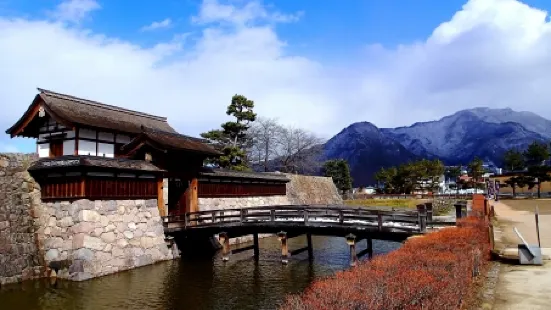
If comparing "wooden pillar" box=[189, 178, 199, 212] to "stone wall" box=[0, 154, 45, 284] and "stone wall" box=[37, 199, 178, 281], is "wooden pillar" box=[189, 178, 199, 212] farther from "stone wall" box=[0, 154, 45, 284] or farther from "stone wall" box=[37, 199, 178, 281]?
"stone wall" box=[0, 154, 45, 284]

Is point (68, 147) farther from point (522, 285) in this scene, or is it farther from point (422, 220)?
point (522, 285)

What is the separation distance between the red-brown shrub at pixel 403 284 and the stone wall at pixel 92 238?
14330 mm

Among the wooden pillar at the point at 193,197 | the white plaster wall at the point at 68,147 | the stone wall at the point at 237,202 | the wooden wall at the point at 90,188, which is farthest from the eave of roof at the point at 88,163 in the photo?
the stone wall at the point at 237,202

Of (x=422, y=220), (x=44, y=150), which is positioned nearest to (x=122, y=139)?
(x=44, y=150)

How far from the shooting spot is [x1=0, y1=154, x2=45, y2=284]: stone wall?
18156 mm

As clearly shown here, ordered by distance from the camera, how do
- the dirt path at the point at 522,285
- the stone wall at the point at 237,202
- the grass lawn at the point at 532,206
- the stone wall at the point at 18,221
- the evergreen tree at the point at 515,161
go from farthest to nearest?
the evergreen tree at the point at 515,161, the grass lawn at the point at 532,206, the stone wall at the point at 237,202, the stone wall at the point at 18,221, the dirt path at the point at 522,285

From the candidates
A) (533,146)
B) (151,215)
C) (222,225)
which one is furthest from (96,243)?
(533,146)

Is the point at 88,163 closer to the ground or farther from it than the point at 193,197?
farther from it

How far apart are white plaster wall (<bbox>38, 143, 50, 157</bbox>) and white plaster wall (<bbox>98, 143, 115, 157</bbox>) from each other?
3182 mm

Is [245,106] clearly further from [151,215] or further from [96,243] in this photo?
[96,243]

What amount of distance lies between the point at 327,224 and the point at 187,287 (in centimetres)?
694

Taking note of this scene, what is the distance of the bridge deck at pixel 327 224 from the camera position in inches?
712

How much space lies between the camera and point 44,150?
2477 centimetres

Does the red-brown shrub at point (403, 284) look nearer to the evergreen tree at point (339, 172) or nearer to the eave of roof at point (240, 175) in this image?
the eave of roof at point (240, 175)
